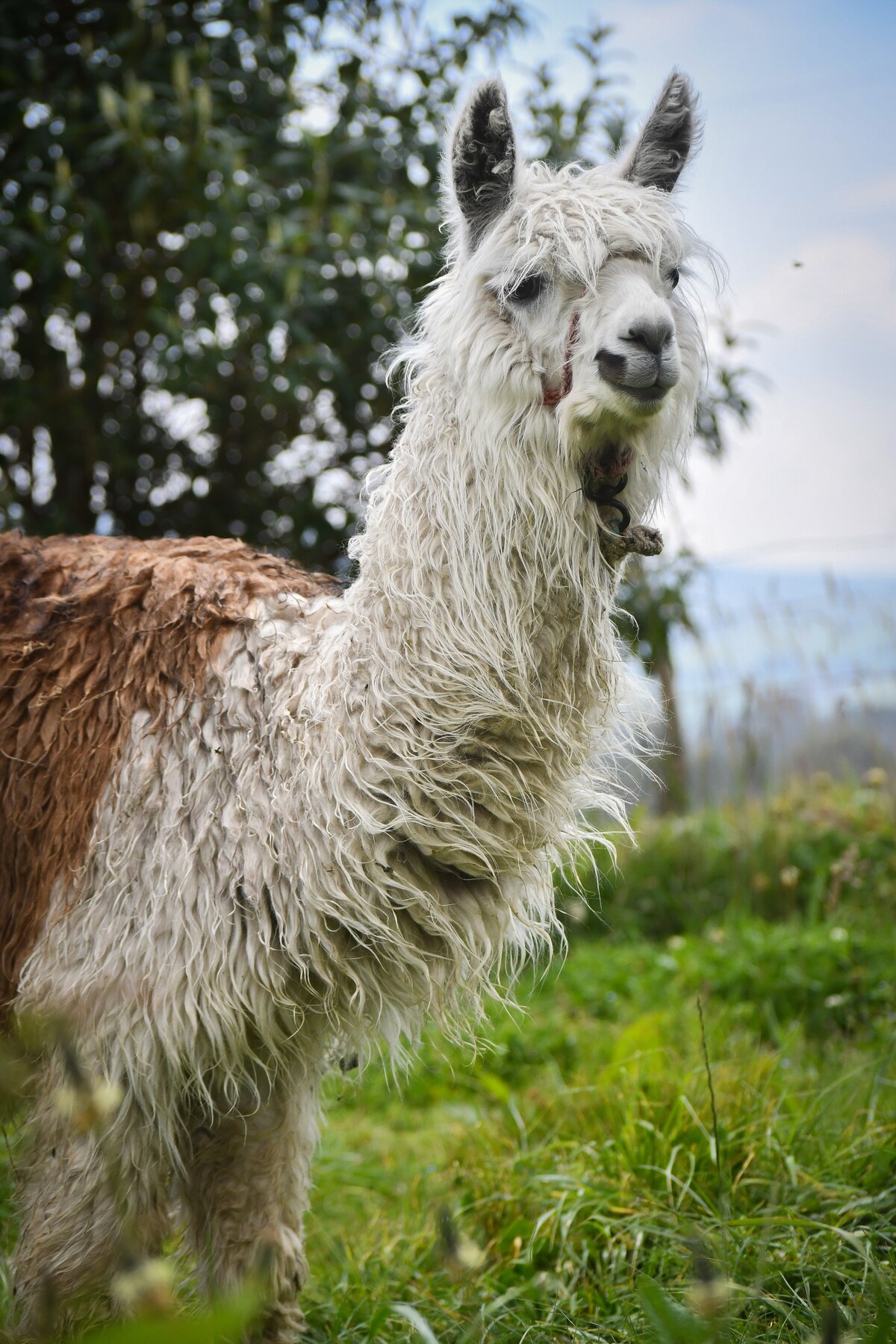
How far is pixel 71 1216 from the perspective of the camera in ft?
6.04

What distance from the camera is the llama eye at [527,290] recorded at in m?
1.80

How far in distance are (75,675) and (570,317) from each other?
3.89ft

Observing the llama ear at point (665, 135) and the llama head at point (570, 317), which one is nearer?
the llama head at point (570, 317)

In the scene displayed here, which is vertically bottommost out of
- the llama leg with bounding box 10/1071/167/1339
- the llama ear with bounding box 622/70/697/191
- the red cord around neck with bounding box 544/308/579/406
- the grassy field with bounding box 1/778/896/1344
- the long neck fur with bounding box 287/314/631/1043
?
the grassy field with bounding box 1/778/896/1344

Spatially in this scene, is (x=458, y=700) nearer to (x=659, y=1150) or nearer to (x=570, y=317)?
(x=570, y=317)

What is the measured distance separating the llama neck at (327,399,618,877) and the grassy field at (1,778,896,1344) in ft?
2.16

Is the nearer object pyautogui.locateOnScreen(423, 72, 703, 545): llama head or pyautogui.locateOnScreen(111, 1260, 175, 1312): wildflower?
pyautogui.locateOnScreen(111, 1260, 175, 1312): wildflower

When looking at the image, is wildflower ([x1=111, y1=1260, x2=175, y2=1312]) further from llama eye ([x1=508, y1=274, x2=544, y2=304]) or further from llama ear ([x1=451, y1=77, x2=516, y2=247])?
llama ear ([x1=451, y1=77, x2=516, y2=247])

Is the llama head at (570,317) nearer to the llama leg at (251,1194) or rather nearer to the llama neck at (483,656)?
the llama neck at (483,656)

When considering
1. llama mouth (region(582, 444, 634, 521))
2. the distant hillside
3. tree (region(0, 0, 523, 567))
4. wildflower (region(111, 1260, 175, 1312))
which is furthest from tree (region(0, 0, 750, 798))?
wildflower (region(111, 1260, 175, 1312))

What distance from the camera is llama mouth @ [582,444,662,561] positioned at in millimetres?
1824

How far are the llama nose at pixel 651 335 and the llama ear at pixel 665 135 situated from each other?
56cm

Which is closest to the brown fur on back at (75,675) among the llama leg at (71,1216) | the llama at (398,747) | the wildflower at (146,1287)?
the llama at (398,747)

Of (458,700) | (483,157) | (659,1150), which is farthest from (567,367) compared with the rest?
(659,1150)
